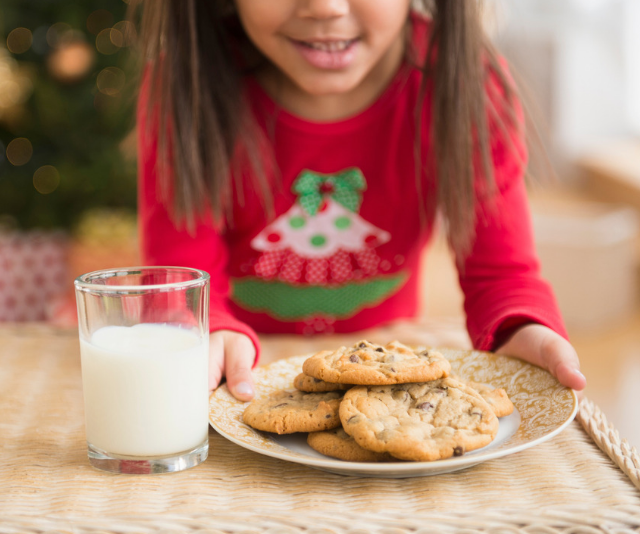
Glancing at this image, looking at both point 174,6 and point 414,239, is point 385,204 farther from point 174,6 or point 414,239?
point 174,6

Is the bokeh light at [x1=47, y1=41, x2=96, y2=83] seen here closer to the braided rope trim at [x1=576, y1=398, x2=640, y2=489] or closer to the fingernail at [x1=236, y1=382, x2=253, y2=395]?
the fingernail at [x1=236, y1=382, x2=253, y2=395]

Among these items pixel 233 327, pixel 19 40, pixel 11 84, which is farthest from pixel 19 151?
pixel 233 327

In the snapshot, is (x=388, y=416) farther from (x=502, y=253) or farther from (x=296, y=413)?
(x=502, y=253)

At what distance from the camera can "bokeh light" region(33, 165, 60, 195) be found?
218cm

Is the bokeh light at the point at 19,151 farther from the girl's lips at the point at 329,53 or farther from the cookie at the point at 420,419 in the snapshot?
the cookie at the point at 420,419

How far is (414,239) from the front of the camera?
1201 mm

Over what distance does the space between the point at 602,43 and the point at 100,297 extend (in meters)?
3.61

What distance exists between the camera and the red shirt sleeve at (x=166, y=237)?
3.45 feet

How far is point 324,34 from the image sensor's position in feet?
2.87

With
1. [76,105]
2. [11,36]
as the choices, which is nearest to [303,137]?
[76,105]

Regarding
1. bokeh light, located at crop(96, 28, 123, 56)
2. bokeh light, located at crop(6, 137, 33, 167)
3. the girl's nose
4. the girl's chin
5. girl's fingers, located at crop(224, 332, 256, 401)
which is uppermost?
bokeh light, located at crop(96, 28, 123, 56)

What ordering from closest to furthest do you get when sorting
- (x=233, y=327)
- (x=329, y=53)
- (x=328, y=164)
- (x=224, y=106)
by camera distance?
1. (x=233, y=327)
2. (x=329, y=53)
3. (x=224, y=106)
4. (x=328, y=164)

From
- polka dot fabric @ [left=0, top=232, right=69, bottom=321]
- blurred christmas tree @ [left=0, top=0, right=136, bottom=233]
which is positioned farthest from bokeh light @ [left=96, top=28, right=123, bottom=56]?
polka dot fabric @ [left=0, top=232, right=69, bottom=321]

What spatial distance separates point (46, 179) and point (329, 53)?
1571 millimetres
